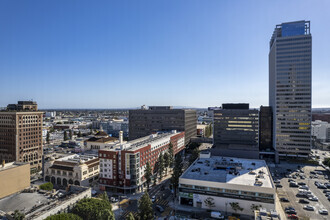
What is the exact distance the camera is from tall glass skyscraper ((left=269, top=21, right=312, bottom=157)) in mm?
130375

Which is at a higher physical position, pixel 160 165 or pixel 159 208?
pixel 160 165

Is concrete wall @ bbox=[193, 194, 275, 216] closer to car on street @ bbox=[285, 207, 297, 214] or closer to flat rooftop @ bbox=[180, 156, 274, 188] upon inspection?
flat rooftop @ bbox=[180, 156, 274, 188]

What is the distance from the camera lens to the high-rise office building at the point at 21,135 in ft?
368

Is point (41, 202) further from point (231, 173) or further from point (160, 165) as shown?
point (231, 173)

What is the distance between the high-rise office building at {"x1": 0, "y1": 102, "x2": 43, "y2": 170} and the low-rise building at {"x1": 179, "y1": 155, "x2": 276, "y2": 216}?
94.2m

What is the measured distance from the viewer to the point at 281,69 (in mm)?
135500

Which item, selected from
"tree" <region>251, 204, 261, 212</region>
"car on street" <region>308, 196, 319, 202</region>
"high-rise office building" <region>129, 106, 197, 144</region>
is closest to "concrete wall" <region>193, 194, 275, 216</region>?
"tree" <region>251, 204, 261, 212</region>

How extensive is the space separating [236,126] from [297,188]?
56924 mm

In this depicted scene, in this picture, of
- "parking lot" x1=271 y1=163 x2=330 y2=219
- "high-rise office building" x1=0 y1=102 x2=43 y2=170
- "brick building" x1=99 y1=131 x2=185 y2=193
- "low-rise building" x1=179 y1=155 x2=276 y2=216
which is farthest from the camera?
"high-rise office building" x1=0 y1=102 x2=43 y2=170

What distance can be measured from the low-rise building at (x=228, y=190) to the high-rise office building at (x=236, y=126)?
5496cm

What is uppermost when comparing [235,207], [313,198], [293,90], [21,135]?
[293,90]

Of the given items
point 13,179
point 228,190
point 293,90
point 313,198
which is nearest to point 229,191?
point 228,190

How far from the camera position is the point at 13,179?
251 ft

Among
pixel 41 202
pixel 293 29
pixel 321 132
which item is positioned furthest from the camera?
pixel 321 132
